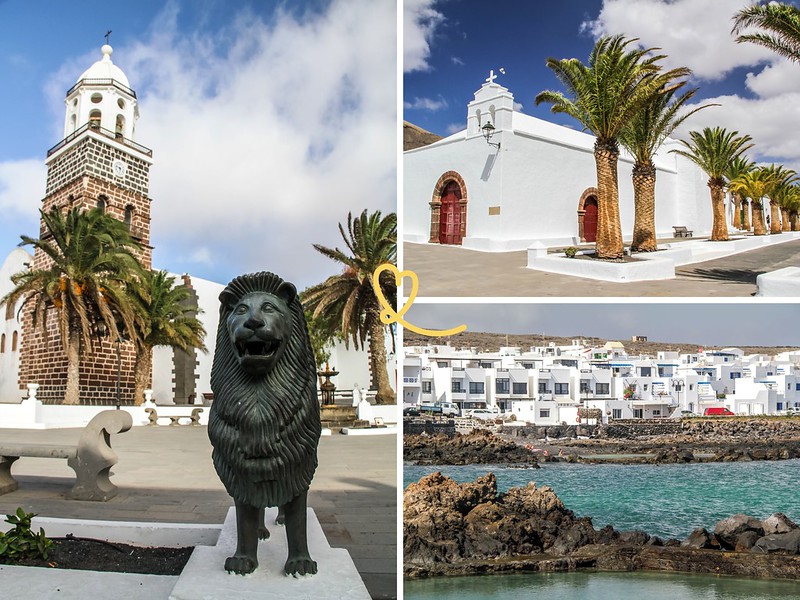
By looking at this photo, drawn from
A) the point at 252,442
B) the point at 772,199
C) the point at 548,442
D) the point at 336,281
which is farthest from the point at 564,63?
the point at 336,281

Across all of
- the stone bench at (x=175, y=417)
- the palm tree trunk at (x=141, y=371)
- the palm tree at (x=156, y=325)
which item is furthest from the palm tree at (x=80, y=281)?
the stone bench at (x=175, y=417)

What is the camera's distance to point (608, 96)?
400 centimetres

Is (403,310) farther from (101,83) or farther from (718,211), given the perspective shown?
(101,83)

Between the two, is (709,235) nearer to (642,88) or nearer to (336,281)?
(642,88)

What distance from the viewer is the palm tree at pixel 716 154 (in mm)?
4105

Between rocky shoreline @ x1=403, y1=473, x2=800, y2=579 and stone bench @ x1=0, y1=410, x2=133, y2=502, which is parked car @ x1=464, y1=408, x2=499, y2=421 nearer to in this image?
rocky shoreline @ x1=403, y1=473, x2=800, y2=579

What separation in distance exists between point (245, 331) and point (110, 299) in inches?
641

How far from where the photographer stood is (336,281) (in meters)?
15.3

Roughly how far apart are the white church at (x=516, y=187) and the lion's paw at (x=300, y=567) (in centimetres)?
205

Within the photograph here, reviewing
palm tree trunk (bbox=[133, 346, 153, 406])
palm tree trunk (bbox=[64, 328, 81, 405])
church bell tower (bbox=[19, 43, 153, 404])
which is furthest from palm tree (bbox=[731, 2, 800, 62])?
church bell tower (bbox=[19, 43, 153, 404])

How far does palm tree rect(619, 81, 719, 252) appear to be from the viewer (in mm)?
4023

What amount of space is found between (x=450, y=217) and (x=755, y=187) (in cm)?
211

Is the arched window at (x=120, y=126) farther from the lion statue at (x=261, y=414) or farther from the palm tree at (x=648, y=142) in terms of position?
the lion statue at (x=261, y=414)

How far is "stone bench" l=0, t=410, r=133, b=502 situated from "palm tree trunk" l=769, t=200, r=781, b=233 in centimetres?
560
